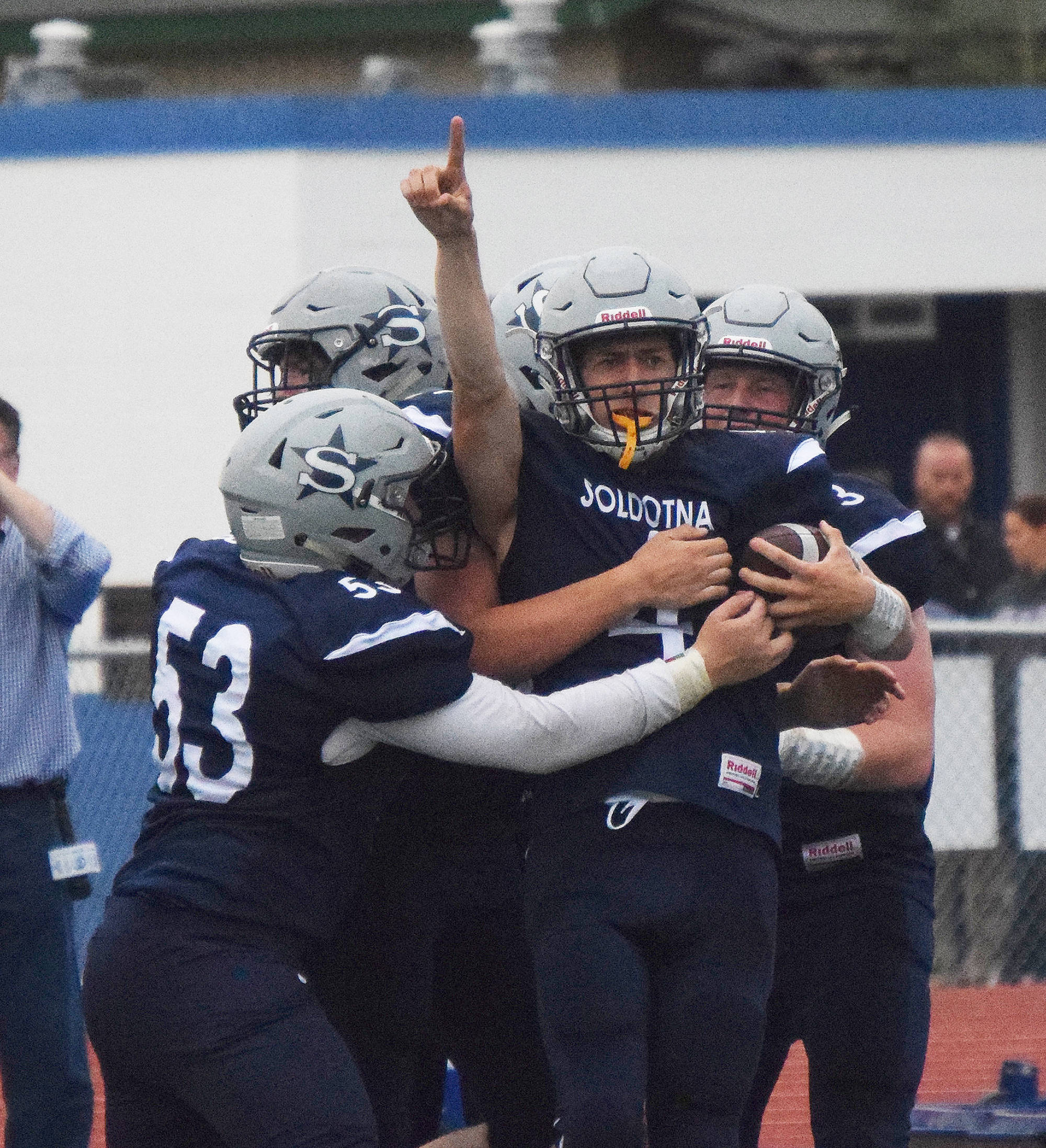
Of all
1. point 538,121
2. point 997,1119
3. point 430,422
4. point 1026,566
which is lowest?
point 997,1119

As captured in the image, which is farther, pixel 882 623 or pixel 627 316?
pixel 882 623

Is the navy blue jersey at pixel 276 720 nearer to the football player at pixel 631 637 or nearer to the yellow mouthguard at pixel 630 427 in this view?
the football player at pixel 631 637

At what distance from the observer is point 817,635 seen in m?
3.42

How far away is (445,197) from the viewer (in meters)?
3.08

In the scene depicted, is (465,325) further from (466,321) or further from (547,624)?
(547,624)

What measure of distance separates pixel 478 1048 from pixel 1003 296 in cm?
955

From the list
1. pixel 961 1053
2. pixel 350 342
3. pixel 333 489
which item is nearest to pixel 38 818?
pixel 350 342

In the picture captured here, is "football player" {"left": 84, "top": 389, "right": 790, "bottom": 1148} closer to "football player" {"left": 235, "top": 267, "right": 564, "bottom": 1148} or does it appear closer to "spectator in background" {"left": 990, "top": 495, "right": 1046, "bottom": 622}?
"football player" {"left": 235, "top": 267, "right": 564, "bottom": 1148}

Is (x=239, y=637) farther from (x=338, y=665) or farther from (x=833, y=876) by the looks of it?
(x=833, y=876)

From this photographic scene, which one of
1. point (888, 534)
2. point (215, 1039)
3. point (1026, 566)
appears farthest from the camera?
point (1026, 566)

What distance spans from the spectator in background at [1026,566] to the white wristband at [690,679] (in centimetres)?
460

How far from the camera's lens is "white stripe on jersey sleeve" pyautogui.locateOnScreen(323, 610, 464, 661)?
304 cm

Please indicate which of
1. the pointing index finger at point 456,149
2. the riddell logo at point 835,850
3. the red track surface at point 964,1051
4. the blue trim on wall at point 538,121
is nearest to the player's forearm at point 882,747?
the riddell logo at point 835,850

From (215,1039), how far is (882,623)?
132 centimetres
